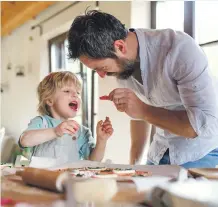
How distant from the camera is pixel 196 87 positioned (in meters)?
1.02

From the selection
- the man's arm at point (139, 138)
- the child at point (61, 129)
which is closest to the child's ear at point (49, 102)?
the child at point (61, 129)

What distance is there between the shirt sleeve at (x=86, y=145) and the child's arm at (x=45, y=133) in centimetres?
16

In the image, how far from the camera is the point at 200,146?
3.91 feet

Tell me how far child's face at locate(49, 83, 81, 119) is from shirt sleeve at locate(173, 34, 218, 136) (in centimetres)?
53

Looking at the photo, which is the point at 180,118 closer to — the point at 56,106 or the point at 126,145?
the point at 56,106

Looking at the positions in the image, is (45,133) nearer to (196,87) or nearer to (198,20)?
(196,87)

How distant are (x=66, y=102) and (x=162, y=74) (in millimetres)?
495

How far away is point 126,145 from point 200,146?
122 centimetres

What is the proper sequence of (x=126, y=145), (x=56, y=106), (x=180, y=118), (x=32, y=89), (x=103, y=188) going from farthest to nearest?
(x=32, y=89) < (x=126, y=145) < (x=56, y=106) < (x=180, y=118) < (x=103, y=188)

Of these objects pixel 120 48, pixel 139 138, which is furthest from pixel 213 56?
pixel 120 48

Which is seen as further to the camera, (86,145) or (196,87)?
(86,145)

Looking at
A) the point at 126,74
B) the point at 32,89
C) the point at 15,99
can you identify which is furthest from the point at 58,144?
the point at 15,99

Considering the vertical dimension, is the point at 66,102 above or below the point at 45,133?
above

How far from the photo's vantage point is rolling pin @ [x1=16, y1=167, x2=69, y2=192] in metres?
0.52
